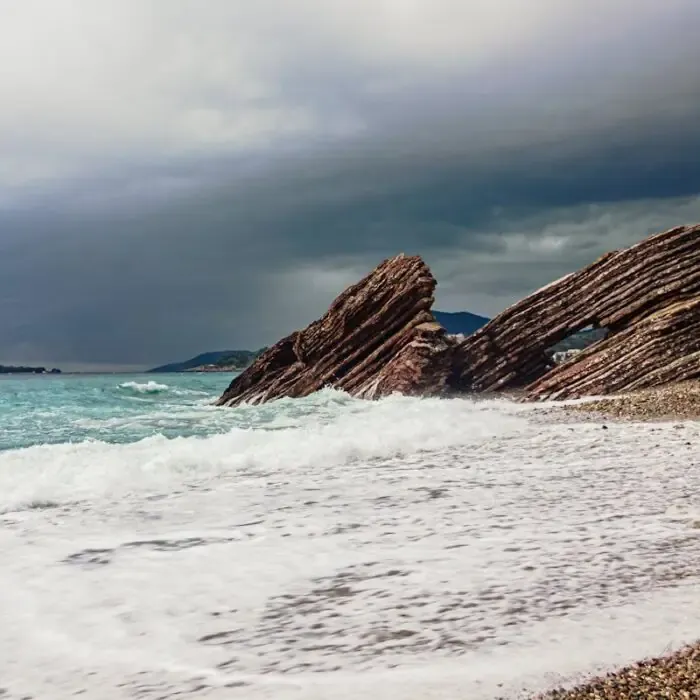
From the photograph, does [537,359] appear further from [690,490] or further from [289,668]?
[289,668]

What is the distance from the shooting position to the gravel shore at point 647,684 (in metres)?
3.26

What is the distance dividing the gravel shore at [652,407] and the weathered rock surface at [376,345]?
10599 mm

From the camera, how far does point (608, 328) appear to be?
1134 inches

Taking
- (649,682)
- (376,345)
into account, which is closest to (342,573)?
(649,682)

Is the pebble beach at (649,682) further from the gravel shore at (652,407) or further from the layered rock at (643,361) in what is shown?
the layered rock at (643,361)

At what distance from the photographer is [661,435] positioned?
12.6 m

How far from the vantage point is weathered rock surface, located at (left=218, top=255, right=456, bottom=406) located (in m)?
31.4

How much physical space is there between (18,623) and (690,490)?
6.86m

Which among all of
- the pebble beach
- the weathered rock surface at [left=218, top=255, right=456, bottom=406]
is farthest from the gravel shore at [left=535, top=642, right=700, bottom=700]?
the weathered rock surface at [left=218, top=255, right=456, bottom=406]

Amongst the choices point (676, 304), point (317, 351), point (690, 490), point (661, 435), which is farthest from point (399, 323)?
point (690, 490)

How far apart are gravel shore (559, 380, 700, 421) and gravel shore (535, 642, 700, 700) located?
43.0 feet

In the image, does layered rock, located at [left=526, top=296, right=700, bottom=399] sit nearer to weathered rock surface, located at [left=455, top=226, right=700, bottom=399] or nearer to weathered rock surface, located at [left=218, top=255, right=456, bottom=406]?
weathered rock surface, located at [left=455, top=226, right=700, bottom=399]

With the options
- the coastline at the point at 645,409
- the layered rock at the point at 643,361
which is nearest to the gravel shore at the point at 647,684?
the coastline at the point at 645,409

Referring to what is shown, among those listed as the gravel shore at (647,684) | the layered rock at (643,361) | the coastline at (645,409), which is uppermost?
the layered rock at (643,361)
